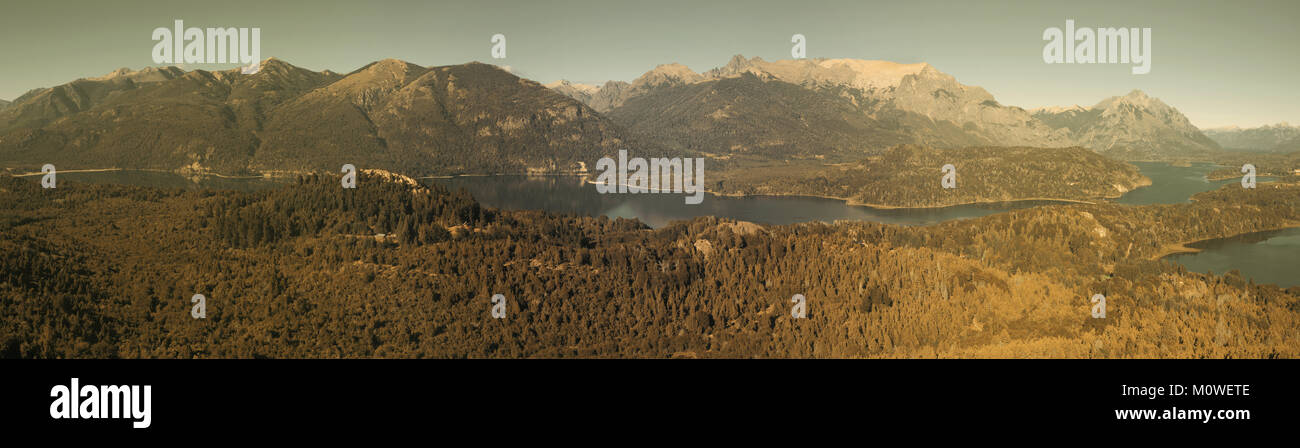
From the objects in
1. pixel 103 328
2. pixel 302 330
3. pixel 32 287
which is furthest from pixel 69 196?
Answer: pixel 302 330

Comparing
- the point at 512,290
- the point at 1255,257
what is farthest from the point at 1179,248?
the point at 512,290

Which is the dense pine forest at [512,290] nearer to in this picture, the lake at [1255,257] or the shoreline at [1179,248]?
the lake at [1255,257]

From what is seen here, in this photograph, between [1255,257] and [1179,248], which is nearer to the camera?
[1255,257]

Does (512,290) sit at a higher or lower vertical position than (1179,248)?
lower

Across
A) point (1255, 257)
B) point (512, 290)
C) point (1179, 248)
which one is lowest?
point (512, 290)

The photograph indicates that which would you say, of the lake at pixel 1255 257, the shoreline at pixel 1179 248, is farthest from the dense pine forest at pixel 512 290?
the shoreline at pixel 1179 248

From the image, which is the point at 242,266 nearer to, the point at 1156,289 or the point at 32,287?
the point at 32,287

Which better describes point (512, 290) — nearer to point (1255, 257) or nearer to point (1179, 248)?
point (1179, 248)

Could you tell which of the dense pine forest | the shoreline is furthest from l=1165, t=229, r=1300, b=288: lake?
the dense pine forest

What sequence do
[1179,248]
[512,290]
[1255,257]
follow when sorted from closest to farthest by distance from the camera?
[512,290]
[1255,257]
[1179,248]
